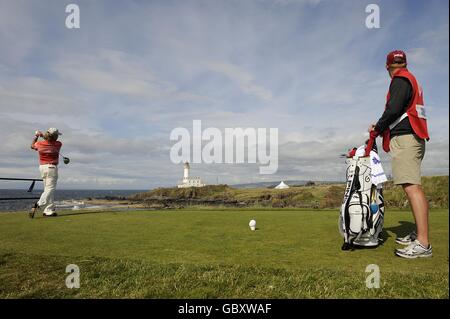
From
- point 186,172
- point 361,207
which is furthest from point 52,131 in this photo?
point 186,172

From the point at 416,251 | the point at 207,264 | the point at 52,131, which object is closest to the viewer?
the point at 207,264

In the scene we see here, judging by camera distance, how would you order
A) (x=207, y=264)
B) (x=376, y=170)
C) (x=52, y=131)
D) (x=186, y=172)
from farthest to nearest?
(x=186, y=172), (x=52, y=131), (x=376, y=170), (x=207, y=264)

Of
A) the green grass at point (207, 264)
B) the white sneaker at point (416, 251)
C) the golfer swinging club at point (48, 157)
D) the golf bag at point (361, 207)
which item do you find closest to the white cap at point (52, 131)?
the golfer swinging club at point (48, 157)

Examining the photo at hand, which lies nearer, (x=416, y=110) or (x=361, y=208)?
(x=416, y=110)

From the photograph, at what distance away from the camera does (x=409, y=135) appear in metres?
4.56

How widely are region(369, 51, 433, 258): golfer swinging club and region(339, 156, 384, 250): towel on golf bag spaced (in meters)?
0.49

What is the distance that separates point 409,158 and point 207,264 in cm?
316

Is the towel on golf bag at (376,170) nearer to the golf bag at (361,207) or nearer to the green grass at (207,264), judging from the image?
the golf bag at (361,207)

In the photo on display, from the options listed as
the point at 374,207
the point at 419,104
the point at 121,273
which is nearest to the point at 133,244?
the point at 121,273

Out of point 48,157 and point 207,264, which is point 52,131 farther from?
point 207,264

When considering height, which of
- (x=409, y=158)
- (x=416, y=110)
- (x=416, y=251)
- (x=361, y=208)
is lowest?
(x=416, y=251)

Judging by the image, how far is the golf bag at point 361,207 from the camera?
495cm

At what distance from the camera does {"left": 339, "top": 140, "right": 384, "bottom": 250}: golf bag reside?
195 inches
